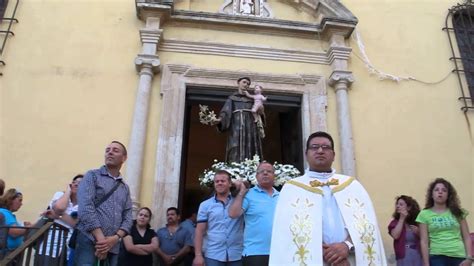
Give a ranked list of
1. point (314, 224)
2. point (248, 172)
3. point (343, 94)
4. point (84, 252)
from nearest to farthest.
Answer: point (314, 224)
point (84, 252)
point (248, 172)
point (343, 94)

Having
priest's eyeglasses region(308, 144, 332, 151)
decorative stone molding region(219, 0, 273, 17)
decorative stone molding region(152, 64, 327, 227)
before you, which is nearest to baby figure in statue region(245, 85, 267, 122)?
decorative stone molding region(152, 64, 327, 227)

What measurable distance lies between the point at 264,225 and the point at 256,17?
191 inches

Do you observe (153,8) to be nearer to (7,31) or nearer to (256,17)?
(256,17)

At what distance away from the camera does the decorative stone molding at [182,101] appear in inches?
257

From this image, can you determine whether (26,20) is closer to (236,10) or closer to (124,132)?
(124,132)

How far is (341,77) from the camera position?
7395 mm

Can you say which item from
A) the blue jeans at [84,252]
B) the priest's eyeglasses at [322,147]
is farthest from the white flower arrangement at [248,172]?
the priest's eyeglasses at [322,147]

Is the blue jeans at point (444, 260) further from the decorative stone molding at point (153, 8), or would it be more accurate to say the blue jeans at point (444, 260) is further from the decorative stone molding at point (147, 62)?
the decorative stone molding at point (153, 8)

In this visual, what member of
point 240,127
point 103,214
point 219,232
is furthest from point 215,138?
point 103,214

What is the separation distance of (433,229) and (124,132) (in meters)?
4.34

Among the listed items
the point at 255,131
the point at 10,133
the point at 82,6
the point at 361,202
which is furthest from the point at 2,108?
the point at 361,202

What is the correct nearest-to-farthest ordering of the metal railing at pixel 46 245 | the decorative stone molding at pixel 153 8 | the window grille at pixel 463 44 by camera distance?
the metal railing at pixel 46 245
the decorative stone molding at pixel 153 8
the window grille at pixel 463 44

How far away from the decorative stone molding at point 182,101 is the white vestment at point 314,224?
3747mm

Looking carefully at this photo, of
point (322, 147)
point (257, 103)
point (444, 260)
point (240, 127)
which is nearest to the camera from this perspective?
point (322, 147)
